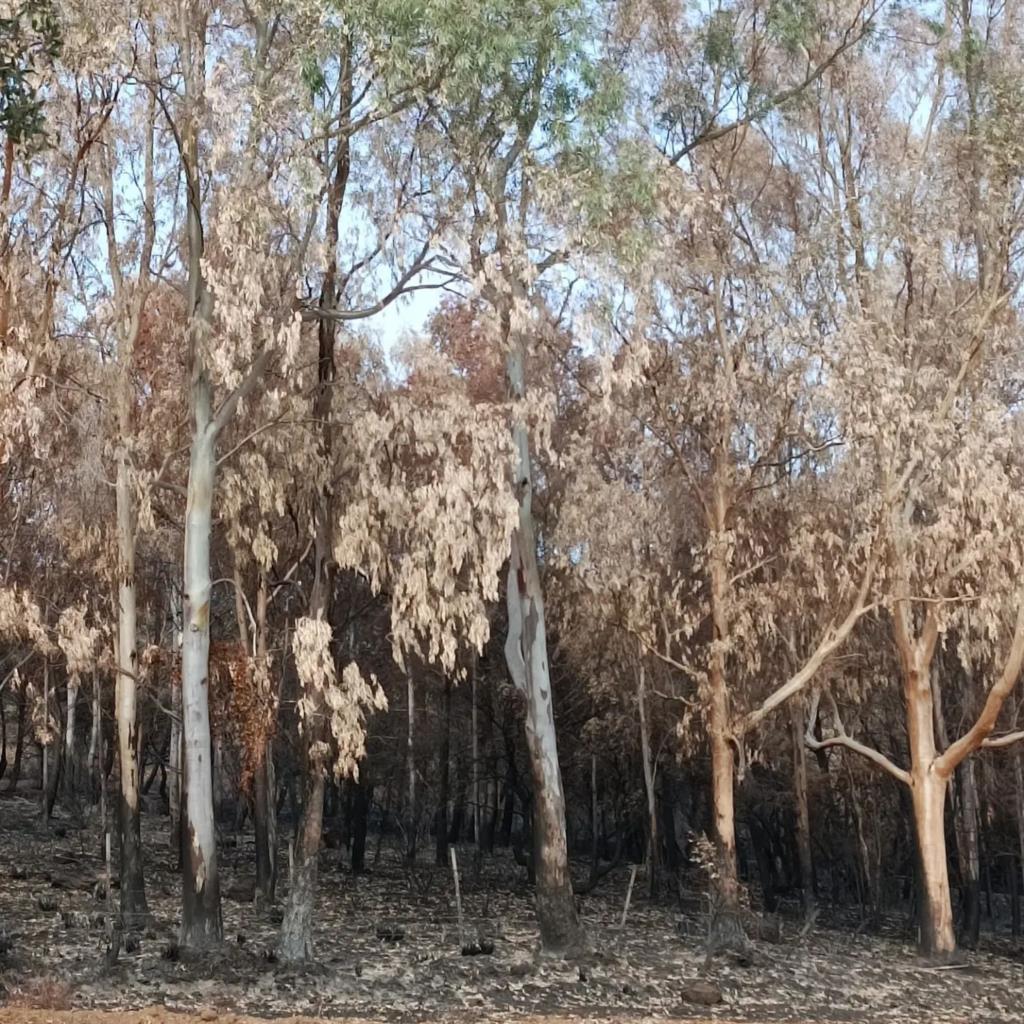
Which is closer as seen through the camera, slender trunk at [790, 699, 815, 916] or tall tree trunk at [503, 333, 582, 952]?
tall tree trunk at [503, 333, 582, 952]

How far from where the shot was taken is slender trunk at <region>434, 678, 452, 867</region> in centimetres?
1983

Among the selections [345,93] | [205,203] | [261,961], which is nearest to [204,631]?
[261,961]

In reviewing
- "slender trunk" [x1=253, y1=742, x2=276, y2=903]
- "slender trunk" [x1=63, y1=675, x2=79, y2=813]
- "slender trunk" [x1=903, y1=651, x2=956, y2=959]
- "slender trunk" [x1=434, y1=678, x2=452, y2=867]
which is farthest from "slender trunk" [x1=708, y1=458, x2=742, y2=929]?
"slender trunk" [x1=63, y1=675, x2=79, y2=813]

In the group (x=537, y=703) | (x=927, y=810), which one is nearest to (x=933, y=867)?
(x=927, y=810)

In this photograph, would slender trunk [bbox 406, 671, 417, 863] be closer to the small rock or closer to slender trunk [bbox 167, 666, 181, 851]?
slender trunk [bbox 167, 666, 181, 851]

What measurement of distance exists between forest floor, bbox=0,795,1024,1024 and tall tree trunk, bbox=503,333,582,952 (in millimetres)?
500

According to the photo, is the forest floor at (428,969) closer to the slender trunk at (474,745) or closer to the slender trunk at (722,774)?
the slender trunk at (722,774)

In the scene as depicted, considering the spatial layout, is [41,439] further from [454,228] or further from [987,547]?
[987,547]

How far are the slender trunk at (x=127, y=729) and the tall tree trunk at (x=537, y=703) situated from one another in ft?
12.5

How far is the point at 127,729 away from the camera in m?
12.4

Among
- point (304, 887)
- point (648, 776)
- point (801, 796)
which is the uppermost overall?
point (648, 776)

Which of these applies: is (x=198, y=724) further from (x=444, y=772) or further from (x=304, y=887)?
(x=444, y=772)

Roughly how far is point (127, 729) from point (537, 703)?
411 centimetres

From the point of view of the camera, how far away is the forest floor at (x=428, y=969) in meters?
9.16
